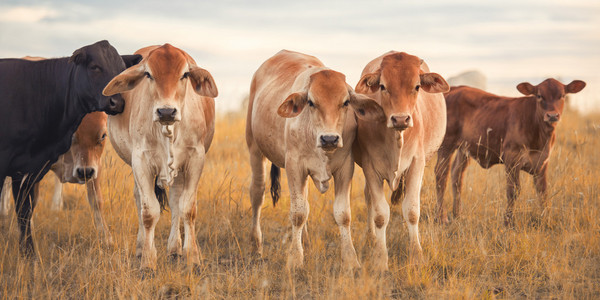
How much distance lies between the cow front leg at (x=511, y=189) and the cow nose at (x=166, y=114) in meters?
4.36

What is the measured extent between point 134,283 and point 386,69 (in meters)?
2.90

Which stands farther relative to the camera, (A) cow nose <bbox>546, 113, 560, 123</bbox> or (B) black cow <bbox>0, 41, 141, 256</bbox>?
(A) cow nose <bbox>546, 113, 560, 123</bbox>

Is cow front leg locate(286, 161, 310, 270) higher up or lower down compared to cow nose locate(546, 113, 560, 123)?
lower down

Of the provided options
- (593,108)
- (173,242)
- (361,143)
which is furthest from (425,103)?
(593,108)

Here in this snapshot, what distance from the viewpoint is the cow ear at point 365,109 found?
5.52 meters

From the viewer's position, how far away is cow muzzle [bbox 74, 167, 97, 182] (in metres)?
7.20

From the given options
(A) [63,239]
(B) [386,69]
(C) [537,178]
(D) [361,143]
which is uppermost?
(B) [386,69]

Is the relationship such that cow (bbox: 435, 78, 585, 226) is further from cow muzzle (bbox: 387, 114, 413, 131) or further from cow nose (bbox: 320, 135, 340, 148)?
cow nose (bbox: 320, 135, 340, 148)

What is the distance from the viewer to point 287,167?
580 cm

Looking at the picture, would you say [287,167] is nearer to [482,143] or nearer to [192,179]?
[192,179]

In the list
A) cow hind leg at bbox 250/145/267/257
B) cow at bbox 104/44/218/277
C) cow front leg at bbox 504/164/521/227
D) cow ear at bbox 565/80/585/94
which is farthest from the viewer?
cow ear at bbox 565/80/585/94

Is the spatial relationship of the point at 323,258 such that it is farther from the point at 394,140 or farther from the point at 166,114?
the point at 166,114

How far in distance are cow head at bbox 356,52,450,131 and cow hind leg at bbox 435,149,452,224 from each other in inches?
105

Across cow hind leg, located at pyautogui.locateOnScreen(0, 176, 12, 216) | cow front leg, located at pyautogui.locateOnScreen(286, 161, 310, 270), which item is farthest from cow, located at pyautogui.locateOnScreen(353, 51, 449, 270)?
cow hind leg, located at pyautogui.locateOnScreen(0, 176, 12, 216)
